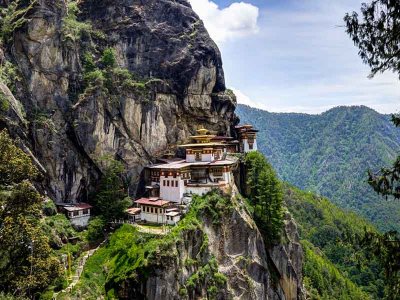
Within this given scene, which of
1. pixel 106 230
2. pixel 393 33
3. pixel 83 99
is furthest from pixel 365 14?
pixel 83 99

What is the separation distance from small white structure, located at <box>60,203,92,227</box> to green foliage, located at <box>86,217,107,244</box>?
1.73 meters

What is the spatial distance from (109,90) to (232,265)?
29.1m

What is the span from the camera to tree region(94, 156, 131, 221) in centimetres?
4781

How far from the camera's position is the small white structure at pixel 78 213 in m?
46.6

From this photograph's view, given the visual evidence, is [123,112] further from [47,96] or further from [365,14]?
[365,14]

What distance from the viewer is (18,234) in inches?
1019

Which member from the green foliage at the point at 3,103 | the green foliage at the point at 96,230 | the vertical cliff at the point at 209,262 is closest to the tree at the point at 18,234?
the vertical cliff at the point at 209,262

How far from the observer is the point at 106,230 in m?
47.0

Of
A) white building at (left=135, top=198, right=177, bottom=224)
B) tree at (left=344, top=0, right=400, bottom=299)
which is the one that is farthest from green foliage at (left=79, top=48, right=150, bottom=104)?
tree at (left=344, top=0, right=400, bottom=299)

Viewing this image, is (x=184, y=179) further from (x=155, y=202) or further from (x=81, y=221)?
(x=81, y=221)

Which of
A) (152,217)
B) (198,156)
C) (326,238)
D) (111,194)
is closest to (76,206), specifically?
(111,194)

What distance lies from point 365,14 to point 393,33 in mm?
1156

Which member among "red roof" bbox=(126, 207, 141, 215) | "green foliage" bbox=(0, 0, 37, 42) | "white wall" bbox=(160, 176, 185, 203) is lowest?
"red roof" bbox=(126, 207, 141, 215)

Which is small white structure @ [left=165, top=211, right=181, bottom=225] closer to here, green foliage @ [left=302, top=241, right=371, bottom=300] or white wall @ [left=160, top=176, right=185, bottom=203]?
white wall @ [left=160, top=176, right=185, bottom=203]
